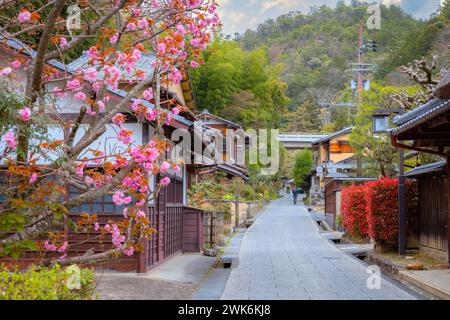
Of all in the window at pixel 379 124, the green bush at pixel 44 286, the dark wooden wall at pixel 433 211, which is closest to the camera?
the green bush at pixel 44 286

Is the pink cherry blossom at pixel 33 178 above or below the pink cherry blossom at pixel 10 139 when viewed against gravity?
below

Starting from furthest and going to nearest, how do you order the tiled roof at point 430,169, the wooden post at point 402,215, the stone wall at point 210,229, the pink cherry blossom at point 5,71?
the stone wall at point 210,229 → the wooden post at point 402,215 → the tiled roof at point 430,169 → the pink cherry blossom at point 5,71

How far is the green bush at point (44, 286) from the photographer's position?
468 cm

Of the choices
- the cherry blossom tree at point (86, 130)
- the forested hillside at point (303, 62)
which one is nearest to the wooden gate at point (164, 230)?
the cherry blossom tree at point (86, 130)

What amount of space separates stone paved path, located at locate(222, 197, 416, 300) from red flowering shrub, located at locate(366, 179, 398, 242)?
1167mm

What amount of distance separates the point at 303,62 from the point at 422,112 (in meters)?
78.4

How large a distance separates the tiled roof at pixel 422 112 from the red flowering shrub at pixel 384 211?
4350mm

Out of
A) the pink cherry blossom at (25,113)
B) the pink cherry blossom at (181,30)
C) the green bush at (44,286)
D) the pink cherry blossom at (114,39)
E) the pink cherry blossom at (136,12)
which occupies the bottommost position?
the green bush at (44,286)

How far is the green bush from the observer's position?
184 inches

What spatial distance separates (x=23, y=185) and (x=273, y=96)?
4416 cm

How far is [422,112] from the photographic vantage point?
1104 centimetres

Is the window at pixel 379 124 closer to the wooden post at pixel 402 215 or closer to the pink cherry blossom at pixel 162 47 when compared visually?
the wooden post at pixel 402 215

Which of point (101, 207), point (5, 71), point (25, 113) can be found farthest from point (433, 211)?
point (25, 113)

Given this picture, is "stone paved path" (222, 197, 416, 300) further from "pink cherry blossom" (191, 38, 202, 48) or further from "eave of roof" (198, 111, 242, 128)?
"eave of roof" (198, 111, 242, 128)
